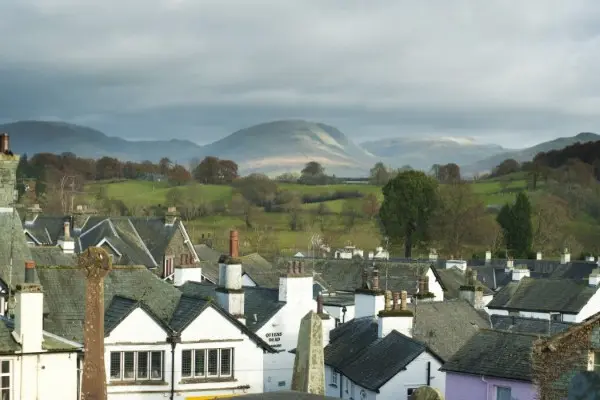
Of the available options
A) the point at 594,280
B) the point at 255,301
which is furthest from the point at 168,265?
the point at 255,301

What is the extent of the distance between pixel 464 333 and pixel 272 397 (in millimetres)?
20767

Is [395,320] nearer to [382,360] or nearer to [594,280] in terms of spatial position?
[382,360]

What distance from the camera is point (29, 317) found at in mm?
28141

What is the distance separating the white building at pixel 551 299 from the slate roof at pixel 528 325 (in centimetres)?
1686

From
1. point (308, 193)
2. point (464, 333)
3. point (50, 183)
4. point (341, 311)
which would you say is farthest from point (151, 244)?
point (308, 193)

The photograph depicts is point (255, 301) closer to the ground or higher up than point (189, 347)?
higher up

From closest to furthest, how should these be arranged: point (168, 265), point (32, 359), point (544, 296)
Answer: point (32, 359)
point (544, 296)
point (168, 265)

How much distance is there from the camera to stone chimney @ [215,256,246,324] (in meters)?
37.0

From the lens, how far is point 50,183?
163 meters

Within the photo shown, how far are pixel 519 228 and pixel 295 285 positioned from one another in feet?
279

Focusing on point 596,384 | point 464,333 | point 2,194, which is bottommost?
point 464,333

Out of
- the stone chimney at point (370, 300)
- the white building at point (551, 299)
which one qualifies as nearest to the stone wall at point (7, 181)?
the stone chimney at point (370, 300)

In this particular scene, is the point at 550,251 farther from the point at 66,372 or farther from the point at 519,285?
the point at 66,372

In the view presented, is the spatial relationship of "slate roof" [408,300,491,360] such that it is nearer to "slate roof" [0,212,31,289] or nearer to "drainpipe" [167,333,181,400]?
"drainpipe" [167,333,181,400]
